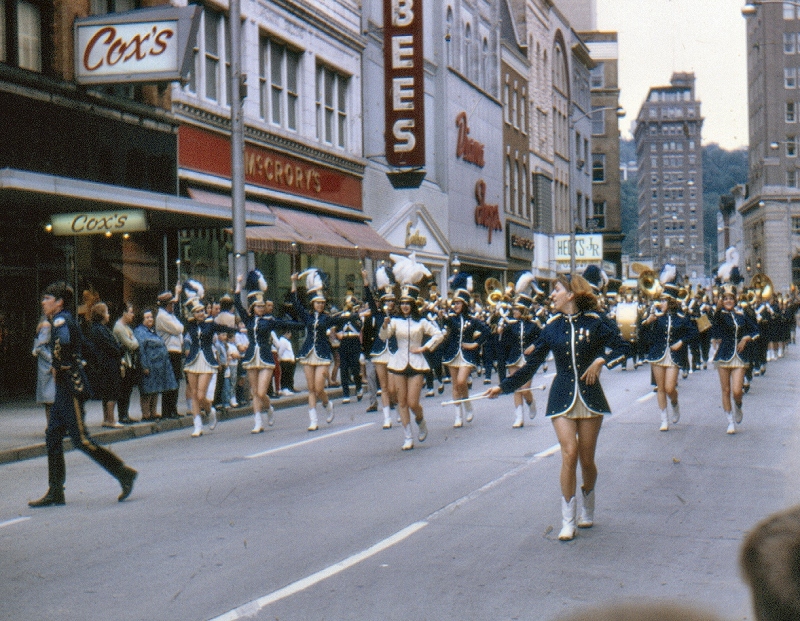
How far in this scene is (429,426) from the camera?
16.9m

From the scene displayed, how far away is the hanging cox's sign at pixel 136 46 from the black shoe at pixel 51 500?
11.8 m

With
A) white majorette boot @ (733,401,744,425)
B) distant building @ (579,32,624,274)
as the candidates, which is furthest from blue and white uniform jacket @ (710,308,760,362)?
distant building @ (579,32,624,274)

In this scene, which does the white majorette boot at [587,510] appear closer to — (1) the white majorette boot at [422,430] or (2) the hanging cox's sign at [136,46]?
(1) the white majorette boot at [422,430]

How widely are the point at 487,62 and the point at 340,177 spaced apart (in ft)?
68.5

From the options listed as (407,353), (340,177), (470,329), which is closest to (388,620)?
(407,353)

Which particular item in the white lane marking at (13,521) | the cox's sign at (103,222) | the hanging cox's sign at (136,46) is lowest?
the white lane marking at (13,521)

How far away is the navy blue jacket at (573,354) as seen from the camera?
873 cm

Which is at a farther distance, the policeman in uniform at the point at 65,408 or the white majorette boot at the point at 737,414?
the white majorette boot at the point at 737,414

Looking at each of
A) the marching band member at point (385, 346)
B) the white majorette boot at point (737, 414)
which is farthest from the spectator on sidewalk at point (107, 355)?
the white majorette boot at point (737, 414)

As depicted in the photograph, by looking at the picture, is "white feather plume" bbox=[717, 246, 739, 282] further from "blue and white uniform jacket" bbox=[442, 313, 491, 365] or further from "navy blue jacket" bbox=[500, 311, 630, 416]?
"navy blue jacket" bbox=[500, 311, 630, 416]

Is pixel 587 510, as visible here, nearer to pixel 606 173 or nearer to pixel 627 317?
pixel 627 317

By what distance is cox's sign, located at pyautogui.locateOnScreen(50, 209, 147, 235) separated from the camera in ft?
66.3

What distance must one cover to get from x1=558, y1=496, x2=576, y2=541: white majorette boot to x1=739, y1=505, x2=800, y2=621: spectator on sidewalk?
7.01 metres

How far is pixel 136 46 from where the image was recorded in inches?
830
